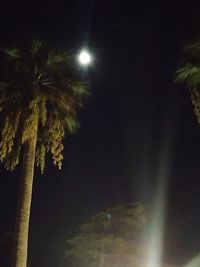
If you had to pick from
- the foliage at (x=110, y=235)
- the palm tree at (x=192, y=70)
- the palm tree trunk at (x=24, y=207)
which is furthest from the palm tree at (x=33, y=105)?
the foliage at (x=110, y=235)

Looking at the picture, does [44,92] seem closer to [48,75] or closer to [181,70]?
[48,75]

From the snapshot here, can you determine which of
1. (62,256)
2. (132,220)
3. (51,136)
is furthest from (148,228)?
(51,136)

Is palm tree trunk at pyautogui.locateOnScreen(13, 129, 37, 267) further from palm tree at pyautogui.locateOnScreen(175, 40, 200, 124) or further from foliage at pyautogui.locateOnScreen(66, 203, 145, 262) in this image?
foliage at pyautogui.locateOnScreen(66, 203, 145, 262)

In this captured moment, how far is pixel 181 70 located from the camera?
2025 cm

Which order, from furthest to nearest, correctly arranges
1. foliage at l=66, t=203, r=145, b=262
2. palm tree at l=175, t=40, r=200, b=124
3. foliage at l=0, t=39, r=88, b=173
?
1. foliage at l=66, t=203, r=145, b=262
2. foliage at l=0, t=39, r=88, b=173
3. palm tree at l=175, t=40, r=200, b=124

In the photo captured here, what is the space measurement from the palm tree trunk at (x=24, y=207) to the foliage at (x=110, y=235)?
24942 millimetres

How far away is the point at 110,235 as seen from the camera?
46156 mm

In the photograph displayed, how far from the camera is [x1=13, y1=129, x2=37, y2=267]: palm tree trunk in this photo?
2011 cm

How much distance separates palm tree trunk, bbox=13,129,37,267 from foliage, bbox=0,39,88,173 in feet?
1.59

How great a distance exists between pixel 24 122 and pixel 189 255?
30.8 metres

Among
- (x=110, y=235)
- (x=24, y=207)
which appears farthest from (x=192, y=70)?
(x=110, y=235)

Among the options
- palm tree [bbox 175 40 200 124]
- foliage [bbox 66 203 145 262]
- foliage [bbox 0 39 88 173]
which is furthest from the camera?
foliage [bbox 66 203 145 262]

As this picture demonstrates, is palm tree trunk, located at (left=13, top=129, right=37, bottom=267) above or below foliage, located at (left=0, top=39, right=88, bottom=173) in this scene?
below

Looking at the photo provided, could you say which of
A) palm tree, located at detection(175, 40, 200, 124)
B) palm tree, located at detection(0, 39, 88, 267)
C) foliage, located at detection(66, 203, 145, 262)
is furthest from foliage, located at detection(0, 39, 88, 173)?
foliage, located at detection(66, 203, 145, 262)
